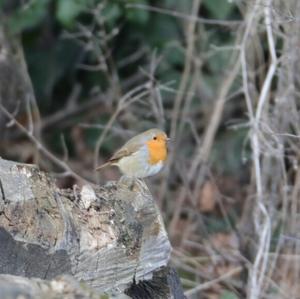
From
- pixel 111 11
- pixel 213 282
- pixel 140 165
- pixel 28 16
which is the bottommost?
pixel 213 282

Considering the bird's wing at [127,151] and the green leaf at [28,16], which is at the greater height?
the green leaf at [28,16]

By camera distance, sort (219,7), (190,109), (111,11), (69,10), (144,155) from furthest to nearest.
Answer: (190,109)
(219,7)
(111,11)
(69,10)
(144,155)

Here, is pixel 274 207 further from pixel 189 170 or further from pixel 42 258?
pixel 42 258

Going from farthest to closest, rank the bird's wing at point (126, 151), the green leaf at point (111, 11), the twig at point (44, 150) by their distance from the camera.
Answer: the green leaf at point (111, 11), the bird's wing at point (126, 151), the twig at point (44, 150)

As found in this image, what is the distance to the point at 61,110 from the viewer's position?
8219mm

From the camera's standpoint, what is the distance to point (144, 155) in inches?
228

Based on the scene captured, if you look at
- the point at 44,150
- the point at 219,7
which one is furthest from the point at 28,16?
the point at 44,150

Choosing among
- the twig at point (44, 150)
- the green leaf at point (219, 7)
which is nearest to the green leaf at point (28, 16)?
the green leaf at point (219, 7)

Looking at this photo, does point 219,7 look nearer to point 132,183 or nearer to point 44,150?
point 44,150

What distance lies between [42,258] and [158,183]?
160 inches

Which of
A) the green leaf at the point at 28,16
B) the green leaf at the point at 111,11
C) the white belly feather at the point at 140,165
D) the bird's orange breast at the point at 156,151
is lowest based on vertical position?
the white belly feather at the point at 140,165

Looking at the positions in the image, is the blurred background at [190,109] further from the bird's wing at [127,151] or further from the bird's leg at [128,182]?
the bird's leg at [128,182]

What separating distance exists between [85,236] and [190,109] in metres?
3.97

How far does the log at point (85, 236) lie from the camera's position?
10.7ft
